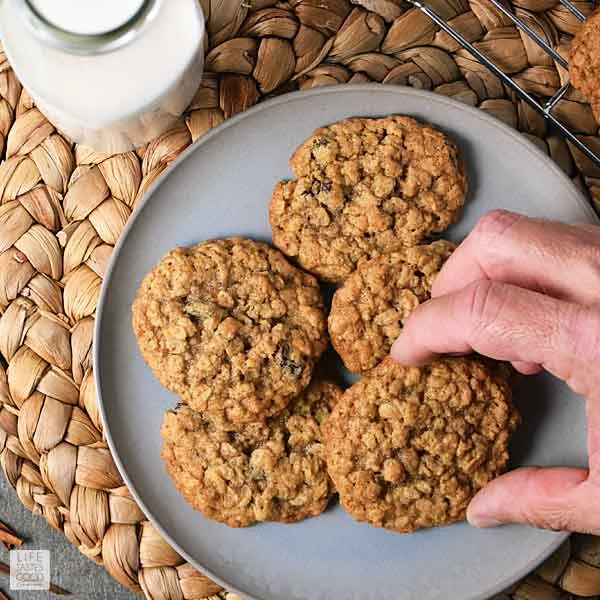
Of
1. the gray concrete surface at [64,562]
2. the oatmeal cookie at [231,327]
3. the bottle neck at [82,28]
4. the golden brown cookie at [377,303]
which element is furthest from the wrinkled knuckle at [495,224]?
the gray concrete surface at [64,562]

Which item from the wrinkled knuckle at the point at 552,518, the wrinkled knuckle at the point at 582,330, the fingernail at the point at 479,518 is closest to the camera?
the wrinkled knuckle at the point at 582,330

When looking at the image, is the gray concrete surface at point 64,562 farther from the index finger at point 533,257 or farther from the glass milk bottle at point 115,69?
the index finger at point 533,257

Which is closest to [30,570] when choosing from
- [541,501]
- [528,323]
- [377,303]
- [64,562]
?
[64,562]

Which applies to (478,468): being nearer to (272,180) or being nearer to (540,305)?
(540,305)

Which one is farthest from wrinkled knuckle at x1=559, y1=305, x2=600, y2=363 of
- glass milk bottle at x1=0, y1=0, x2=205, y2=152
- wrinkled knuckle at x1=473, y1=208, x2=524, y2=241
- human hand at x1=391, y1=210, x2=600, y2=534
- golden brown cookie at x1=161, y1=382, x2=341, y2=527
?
glass milk bottle at x1=0, y1=0, x2=205, y2=152

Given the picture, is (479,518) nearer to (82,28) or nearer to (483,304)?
(483,304)

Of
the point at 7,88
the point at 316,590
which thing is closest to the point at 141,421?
the point at 316,590
